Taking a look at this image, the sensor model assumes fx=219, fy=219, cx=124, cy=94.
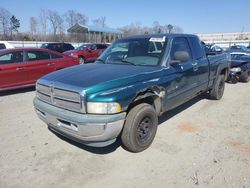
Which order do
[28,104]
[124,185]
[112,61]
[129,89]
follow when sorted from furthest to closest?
[28,104] → [112,61] → [129,89] → [124,185]

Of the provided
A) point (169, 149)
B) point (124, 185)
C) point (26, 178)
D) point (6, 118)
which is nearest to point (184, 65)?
point (169, 149)

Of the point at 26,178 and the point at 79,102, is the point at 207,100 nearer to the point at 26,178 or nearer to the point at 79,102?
the point at 79,102

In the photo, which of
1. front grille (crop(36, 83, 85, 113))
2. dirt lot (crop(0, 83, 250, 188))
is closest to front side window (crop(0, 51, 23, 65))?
A: dirt lot (crop(0, 83, 250, 188))

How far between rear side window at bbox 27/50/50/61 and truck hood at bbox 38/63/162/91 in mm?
4587

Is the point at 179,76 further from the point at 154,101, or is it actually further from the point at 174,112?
the point at 174,112

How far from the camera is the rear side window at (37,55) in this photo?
7749 mm

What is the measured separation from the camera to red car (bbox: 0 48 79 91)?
7.12 metres

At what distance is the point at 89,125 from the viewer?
118 inches

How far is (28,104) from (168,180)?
493 centimetres

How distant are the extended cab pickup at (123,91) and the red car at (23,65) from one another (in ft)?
12.8

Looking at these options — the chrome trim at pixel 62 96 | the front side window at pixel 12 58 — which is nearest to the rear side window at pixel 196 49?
the chrome trim at pixel 62 96

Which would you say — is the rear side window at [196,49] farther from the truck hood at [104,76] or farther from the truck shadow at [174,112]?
the truck hood at [104,76]

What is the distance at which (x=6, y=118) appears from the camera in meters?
5.28

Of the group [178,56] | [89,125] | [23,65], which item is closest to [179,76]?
[178,56]
